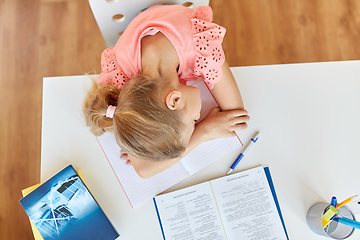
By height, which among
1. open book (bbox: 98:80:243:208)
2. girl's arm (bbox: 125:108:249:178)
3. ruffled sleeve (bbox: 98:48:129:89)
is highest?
ruffled sleeve (bbox: 98:48:129:89)

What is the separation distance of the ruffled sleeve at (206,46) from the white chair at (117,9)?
0.40 feet

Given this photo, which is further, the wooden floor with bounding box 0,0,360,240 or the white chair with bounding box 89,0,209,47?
the wooden floor with bounding box 0,0,360,240

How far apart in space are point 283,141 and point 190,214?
36 cm

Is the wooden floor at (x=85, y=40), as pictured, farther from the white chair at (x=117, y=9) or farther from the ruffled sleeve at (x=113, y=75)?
the ruffled sleeve at (x=113, y=75)

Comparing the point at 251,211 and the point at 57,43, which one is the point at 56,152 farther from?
the point at 57,43

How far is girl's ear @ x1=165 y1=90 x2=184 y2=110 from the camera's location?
61 centimetres

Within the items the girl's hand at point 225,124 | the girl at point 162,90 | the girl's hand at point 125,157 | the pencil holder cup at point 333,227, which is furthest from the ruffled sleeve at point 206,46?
the pencil holder cup at point 333,227

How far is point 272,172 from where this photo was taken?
766mm

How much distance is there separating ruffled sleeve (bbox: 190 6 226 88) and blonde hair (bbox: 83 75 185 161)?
6.6 inches

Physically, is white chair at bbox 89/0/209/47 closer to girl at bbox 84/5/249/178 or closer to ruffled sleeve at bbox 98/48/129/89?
girl at bbox 84/5/249/178

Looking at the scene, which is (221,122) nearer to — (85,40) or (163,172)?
(163,172)

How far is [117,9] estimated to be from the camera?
0.78 m

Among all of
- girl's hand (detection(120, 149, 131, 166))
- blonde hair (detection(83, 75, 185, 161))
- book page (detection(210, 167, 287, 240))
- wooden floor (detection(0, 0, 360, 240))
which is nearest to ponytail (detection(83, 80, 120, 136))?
blonde hair (detection(83, 75, 185, 161))

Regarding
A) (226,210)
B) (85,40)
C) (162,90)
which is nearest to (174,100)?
(162,90)
